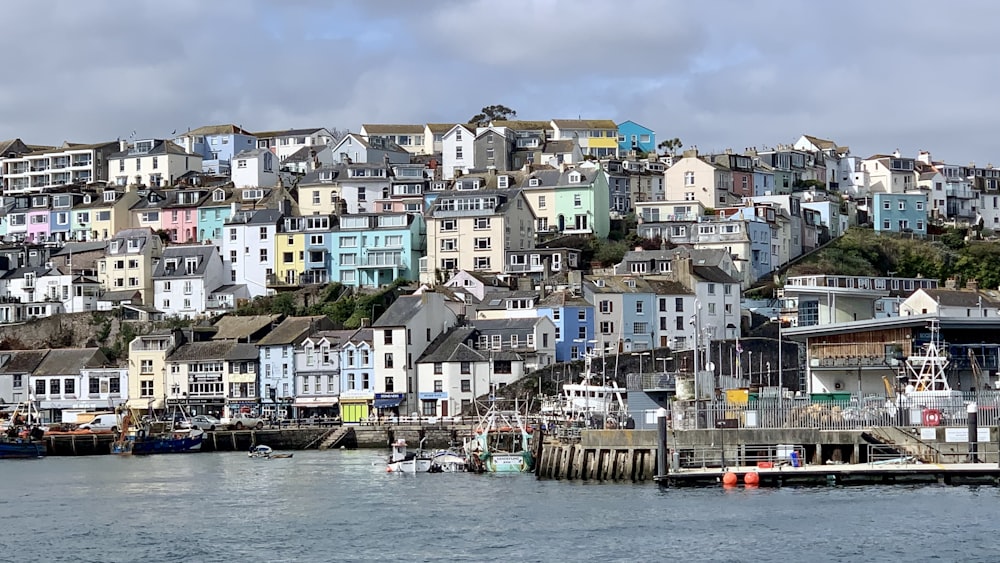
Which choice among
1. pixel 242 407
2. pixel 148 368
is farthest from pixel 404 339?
pixel 148 368

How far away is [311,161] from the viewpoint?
136m

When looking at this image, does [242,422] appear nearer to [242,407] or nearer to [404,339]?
[242,407]

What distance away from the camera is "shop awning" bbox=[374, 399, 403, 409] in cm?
9519

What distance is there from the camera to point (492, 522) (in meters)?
51.5

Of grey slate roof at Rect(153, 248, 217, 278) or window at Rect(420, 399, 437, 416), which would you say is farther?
grey slate roof at Rect(153, 248, 217, 278)

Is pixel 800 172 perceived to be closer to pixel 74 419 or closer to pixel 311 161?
pixel 311 161

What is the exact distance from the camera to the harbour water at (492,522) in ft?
148

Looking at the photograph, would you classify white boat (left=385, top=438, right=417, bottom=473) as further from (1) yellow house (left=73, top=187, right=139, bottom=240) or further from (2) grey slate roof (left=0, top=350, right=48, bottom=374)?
(1) yellow house (left=73, top=187, right=139, bottom=240)

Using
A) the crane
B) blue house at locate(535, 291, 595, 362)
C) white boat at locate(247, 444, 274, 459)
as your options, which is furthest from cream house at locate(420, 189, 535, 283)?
the crane

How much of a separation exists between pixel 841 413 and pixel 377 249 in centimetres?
5902

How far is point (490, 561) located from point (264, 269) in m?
73.1

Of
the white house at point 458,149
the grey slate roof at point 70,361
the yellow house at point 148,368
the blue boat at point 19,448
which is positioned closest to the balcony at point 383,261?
the yellow house at point 148,368

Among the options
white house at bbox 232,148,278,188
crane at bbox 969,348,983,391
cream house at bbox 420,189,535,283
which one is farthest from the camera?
white house at bbox 232,148,278,188

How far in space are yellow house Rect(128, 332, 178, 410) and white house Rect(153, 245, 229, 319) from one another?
7.57 metres
